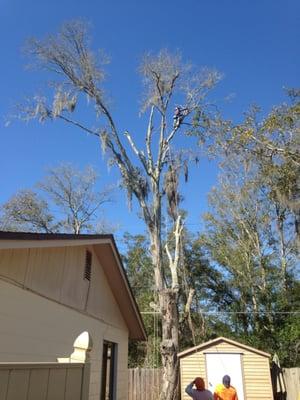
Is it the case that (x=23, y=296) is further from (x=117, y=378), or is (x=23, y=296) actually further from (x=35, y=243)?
(x=117, y=378)

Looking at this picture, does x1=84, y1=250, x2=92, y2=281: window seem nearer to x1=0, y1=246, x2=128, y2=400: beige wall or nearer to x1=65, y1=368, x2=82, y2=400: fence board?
x1=0, y1=246, x2=128, y2=400: beige wall

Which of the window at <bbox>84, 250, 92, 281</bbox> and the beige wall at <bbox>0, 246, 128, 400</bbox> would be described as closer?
the beige wall at <bbox>0, 246, 128, 400</bbox>

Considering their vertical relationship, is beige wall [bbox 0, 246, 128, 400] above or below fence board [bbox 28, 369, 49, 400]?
above

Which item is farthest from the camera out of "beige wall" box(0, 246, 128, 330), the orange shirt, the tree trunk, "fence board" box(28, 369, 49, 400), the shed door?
the shed door

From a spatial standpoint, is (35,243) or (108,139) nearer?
(35,243)

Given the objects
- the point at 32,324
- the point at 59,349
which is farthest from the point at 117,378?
the point at 32,324

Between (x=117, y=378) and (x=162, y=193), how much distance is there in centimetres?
791

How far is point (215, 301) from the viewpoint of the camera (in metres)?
24.7

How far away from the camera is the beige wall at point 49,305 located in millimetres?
5527

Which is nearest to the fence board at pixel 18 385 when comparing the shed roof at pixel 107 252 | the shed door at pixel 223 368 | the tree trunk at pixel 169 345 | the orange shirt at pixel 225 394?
the shed roof at pixel 107 252

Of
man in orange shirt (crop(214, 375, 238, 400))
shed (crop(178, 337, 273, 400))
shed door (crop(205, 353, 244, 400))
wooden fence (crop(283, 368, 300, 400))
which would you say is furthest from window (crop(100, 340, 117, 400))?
wooden fence (crop(283, 368, 300, 400))

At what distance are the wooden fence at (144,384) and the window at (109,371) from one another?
515cm

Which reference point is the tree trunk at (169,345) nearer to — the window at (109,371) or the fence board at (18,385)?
the window at (109,371)

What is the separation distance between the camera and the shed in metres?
13.5
